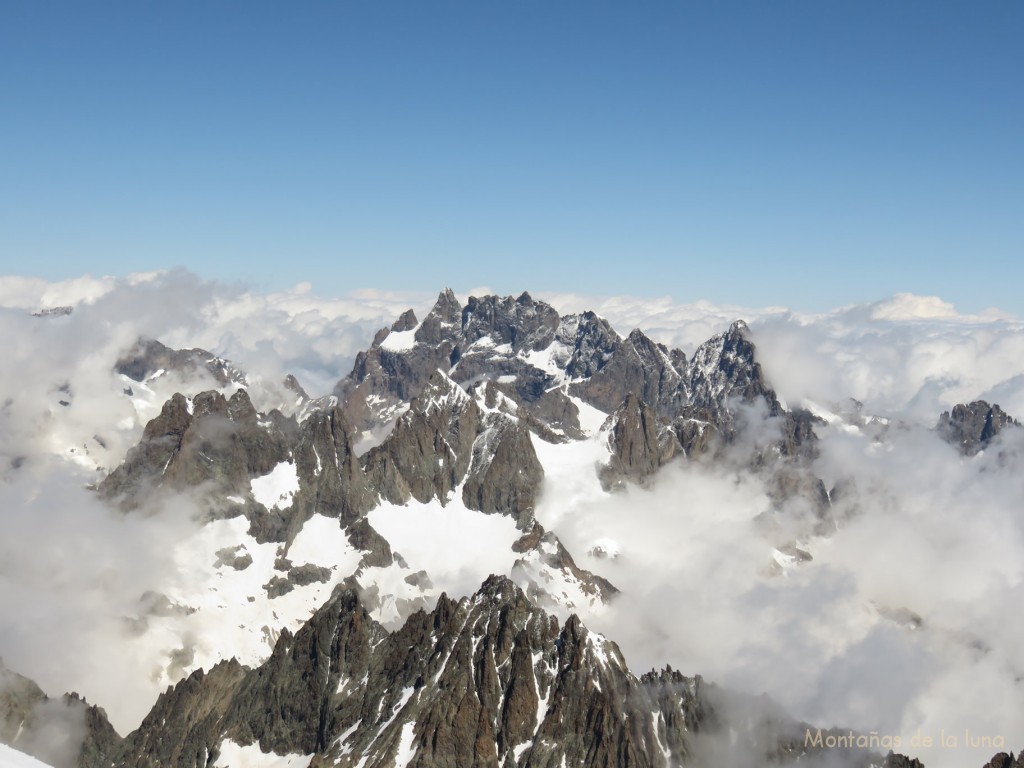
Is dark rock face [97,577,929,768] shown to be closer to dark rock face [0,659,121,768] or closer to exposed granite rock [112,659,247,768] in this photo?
exposed granite rock [112,659,247,768]

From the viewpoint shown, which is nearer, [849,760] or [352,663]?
[849,760]

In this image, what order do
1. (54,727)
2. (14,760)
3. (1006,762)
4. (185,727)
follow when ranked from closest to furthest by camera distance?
(14,760)
(1006,762)
(54,727)
(185,727)

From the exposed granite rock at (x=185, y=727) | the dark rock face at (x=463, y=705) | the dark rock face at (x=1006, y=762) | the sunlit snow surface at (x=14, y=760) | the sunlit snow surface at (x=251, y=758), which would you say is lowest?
the sunlit snow surface at (x=251, y=758)

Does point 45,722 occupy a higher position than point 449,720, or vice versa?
Result: point 449,720

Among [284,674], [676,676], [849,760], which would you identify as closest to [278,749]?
[284,674]

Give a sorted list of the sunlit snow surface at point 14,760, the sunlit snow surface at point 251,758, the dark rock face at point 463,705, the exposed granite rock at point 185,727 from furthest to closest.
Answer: the exposed granite rock at point 185,727
the sunlit snow surface at point 251,758
the dark rock face at point 463,705
the sunlit snow surface at point 14,760

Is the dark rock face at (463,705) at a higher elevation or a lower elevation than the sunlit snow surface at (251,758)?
higher

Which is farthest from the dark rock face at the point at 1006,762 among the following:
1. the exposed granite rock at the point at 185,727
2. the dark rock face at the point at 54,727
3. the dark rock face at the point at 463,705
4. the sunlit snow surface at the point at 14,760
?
the dark rock face at the point at 54,727

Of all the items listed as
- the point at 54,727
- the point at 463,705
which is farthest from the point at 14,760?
the point at 54,727

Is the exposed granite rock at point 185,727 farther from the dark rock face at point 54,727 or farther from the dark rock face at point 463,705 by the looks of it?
the dark rock face at point 54,727

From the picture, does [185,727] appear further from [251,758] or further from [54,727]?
[54,727]

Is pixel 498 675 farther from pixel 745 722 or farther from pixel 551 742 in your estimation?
pixel 745 722
